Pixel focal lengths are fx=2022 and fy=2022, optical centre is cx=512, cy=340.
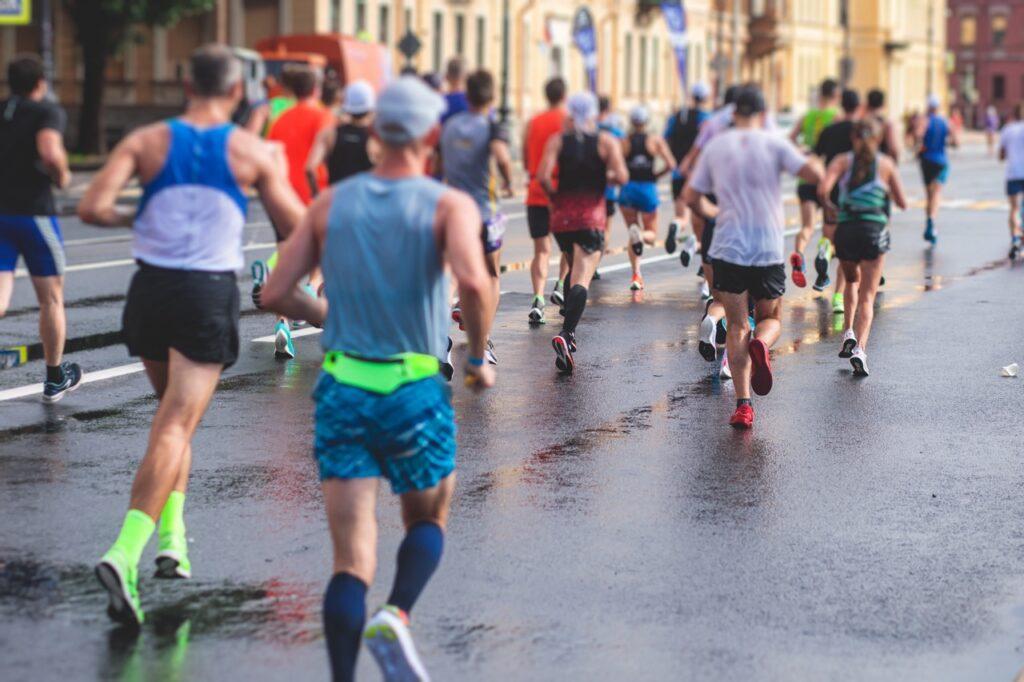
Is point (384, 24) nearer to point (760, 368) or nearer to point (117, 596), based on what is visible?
point (760, 368)

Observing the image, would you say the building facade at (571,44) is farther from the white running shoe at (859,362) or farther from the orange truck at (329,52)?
the white running shoe at (859,362)

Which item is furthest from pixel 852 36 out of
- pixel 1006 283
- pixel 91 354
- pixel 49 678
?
pixel 49 678

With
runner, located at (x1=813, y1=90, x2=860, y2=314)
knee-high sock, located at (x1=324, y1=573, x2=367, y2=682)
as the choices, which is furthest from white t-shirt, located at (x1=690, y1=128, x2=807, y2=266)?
knee-high sock, located at (x1=324, y1=573, x2=367, y2=682)

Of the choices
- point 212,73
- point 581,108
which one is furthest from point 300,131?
point 212,73

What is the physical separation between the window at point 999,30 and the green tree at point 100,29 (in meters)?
116

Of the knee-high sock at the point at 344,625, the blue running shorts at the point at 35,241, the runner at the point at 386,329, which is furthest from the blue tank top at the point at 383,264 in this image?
the blue running shorts at the point at 35,241

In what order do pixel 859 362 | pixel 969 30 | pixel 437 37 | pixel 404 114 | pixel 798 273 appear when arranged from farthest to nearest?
pixel 969 30 < pixel 437 37 < pixel 798 273 < pixel 859 362 < pixel 404 114

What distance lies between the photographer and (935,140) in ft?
81.7

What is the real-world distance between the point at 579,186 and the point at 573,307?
86 cm

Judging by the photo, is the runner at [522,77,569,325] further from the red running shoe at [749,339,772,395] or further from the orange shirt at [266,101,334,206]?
the red running shoe at [749,339,772,395]

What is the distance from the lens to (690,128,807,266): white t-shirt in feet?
33.5

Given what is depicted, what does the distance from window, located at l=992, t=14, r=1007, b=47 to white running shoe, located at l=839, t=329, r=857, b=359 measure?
142964mm

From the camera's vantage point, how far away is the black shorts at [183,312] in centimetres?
662

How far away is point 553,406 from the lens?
37.0 ft
